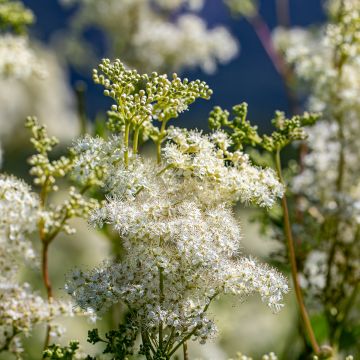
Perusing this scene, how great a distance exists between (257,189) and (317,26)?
1241 mm

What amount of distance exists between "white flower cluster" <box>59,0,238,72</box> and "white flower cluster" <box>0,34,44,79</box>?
75 cm

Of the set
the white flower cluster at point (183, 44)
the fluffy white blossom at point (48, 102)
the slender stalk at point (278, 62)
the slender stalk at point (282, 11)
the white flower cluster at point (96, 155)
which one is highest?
the fluffy white blossom at point (48, 102)

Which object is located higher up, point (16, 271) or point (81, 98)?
point (81, 98)

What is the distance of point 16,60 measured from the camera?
61.4 inches

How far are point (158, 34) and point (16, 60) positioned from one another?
101cm

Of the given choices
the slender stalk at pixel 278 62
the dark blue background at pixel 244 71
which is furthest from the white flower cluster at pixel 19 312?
the dark blue background at pixel 244 71

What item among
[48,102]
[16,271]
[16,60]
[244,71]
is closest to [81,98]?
[16,60]

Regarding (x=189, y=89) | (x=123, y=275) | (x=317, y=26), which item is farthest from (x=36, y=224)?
(x=317, y=26)

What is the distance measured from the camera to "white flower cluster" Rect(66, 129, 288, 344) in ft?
2.72

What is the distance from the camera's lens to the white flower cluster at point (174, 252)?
2.72 feet

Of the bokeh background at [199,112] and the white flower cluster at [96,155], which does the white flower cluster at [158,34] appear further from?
the white flower cluster at [96,155]

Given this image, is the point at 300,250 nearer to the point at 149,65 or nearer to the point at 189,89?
the point at 189,89

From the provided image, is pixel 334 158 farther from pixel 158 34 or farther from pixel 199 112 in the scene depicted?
pixel 199 112

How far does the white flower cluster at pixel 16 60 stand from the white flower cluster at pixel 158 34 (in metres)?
0.75
